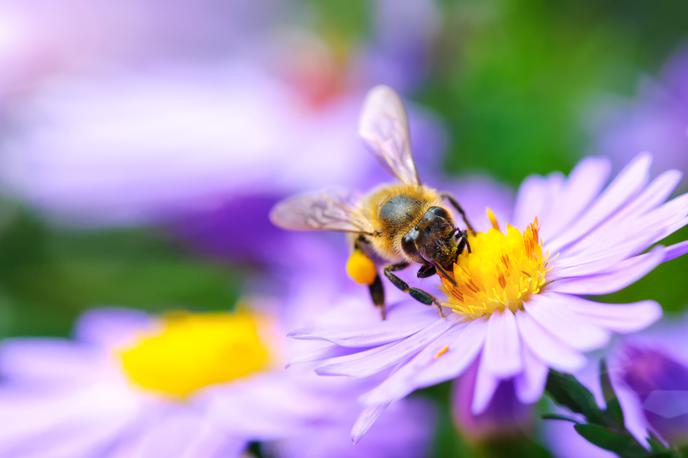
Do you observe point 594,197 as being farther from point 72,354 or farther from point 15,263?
point 15,263

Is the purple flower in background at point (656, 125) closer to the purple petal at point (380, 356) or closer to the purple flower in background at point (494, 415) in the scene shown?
the purple flower in background at point (494, 415)

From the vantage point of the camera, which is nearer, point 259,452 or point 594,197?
point 594,197

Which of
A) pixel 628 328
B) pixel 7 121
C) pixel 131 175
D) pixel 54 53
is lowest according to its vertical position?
pixel 628 328

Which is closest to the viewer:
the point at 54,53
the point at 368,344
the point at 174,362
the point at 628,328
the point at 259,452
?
the point at 628,328

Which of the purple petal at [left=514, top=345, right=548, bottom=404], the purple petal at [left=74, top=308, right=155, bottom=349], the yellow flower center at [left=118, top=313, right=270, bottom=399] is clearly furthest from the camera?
the purple petal at [left=74, top=308, right=155, bottom=349]

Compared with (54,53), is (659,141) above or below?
below

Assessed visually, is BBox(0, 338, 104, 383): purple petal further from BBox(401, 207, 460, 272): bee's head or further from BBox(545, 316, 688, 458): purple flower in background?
BBox(545, 316, 688, 458): purple flower in background

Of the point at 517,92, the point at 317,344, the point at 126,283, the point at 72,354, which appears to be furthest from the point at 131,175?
the point at 317,344

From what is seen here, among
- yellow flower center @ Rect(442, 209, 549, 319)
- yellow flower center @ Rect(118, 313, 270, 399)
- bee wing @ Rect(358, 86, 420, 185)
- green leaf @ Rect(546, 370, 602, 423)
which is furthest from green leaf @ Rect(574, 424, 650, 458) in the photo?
yellow flower center @ Rect(118, 313, 270, 399)

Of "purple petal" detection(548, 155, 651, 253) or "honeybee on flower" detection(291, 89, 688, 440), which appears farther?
"purple petal" detection(548, 155, 651, 253)
